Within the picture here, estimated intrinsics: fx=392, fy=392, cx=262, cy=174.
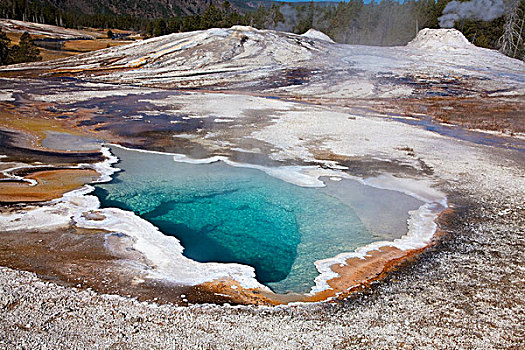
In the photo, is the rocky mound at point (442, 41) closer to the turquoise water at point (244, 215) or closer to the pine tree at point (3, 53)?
the turquoise water at point (244, 215)

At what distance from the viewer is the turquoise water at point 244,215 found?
445 centimetres

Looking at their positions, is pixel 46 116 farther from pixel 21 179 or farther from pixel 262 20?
pixel 262 20

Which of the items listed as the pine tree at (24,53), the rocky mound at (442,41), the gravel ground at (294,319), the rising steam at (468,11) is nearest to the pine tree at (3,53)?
the pine tree at (24,53)

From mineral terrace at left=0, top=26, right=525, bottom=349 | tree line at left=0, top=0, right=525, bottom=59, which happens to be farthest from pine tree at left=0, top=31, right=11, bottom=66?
tree line at left=0, top=0, right=525, bottom=59

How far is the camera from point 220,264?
4.09m

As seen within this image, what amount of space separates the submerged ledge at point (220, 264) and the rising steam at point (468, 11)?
35190 millimetres

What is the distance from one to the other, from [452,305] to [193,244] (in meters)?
2.79

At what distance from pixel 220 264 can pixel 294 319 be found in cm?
118

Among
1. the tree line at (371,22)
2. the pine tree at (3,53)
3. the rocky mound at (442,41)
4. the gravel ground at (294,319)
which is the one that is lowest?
the gravel ground at (294,319)

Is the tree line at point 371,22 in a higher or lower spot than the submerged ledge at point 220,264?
higher

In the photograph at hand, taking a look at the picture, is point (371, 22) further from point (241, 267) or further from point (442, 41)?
point (241, 267)

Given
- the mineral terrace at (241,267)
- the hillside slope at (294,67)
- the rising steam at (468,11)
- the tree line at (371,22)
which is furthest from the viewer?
the rising steam at (468,11)

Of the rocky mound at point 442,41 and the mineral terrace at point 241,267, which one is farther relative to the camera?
the rocky mound at point 442,41

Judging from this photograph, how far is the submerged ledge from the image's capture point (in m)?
3.64
